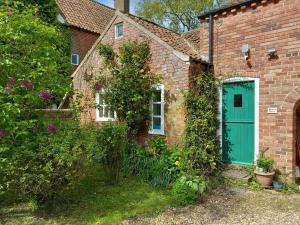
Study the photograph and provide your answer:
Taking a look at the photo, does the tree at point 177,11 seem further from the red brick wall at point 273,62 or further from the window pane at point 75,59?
the red brick wall at point 273,62

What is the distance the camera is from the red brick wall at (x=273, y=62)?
7.34 metres

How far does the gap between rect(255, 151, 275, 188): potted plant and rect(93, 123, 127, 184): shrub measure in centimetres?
376

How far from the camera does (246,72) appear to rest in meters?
8.25

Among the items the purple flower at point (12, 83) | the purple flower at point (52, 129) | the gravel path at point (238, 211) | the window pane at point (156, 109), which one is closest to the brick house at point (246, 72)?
the window pane at point (156, 109)

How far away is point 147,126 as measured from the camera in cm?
991

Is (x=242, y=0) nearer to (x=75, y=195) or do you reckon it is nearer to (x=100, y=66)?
(x=100, y=66)

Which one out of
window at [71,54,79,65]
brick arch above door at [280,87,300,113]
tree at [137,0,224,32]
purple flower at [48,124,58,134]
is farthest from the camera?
tree at [137,0,224,32]

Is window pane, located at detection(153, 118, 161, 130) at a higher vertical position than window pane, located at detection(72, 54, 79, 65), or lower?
lower

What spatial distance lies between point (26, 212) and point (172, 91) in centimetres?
541

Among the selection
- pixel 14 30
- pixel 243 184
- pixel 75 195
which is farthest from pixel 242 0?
pixel 75 195

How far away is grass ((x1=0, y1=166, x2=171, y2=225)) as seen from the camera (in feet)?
18.0

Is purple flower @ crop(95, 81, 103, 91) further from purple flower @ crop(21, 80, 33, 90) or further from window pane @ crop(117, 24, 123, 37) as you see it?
purple flower @ crop(21, 80, 33, 90)

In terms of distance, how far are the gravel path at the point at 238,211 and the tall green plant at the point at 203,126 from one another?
959 mm

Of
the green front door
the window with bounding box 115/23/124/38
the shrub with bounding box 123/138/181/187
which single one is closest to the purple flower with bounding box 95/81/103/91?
the window with bounding box 115/23/124/38
